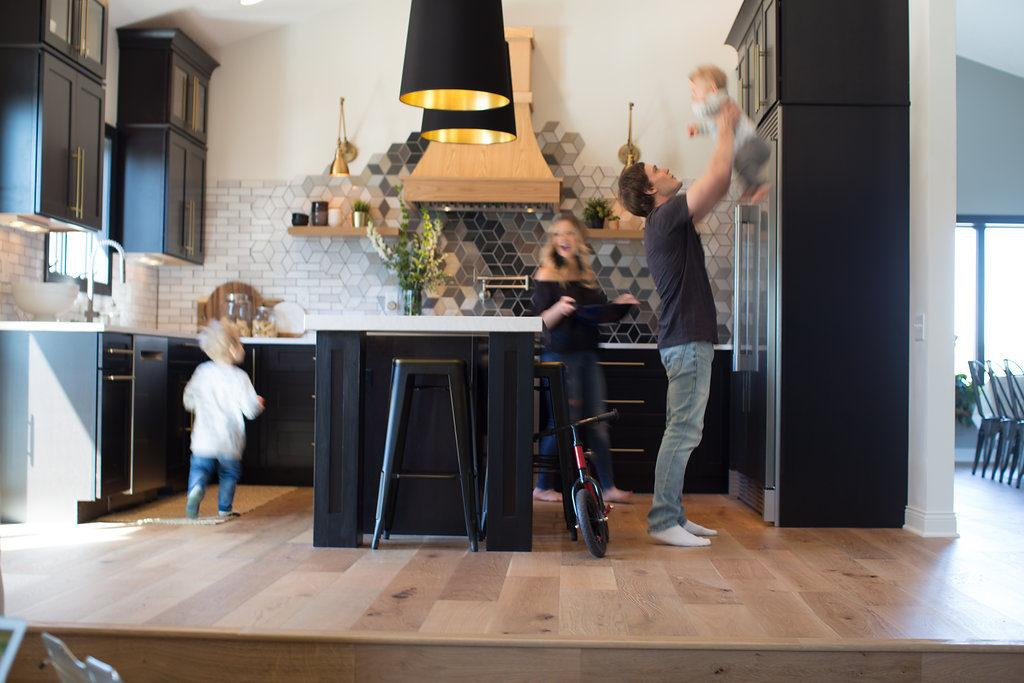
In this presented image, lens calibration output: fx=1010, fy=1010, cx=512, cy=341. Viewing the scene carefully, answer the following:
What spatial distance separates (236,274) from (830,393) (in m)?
3.91

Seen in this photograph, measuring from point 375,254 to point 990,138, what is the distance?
525 centimetres

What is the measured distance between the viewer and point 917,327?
441 cm

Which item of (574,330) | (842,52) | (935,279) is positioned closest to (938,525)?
(935,279)

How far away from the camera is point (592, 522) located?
363 cm

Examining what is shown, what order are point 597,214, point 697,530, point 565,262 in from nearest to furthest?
point 697,530
point 565,262
point 597,214

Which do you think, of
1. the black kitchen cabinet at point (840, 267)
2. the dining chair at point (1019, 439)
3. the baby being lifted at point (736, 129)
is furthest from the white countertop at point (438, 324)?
the dining chair at point (1019, 439)

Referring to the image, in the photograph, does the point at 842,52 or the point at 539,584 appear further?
the point at 842,52

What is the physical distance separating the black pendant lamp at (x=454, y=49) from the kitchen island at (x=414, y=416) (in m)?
0.81

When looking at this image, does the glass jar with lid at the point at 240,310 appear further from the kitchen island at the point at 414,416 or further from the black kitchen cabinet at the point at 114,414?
the kitchen island at the point at 414,416

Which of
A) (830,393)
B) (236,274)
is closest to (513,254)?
(236,274)

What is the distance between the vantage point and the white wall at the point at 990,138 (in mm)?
8305

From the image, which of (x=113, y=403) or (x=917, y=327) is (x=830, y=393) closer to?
(x=917, y=327)

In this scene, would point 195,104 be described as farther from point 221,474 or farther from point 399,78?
point 221,474

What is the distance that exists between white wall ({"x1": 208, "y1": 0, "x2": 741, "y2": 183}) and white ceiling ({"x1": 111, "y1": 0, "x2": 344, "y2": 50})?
113 millimetres
